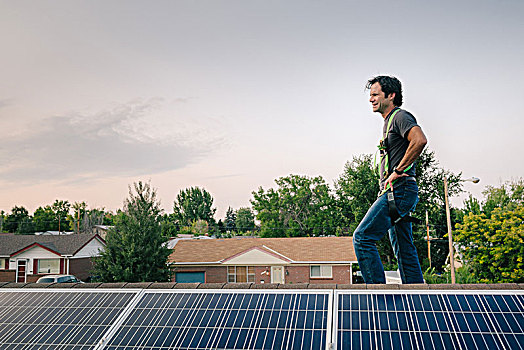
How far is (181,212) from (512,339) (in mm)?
117412

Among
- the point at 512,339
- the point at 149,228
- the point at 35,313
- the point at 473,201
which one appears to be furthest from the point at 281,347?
the point at 473,201

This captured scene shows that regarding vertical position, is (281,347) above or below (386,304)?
below

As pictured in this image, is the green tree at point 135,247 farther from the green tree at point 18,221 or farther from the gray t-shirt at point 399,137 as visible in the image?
the green tree at point 18,221

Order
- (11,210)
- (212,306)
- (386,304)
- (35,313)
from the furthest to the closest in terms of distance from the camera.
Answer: (11,210), (35,313), (212,306), (386,304)

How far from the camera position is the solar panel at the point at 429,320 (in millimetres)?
4578

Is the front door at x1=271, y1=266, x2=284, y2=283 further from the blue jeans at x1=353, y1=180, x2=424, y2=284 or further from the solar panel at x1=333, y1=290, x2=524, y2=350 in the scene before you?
the solar panel at x1=333, y1=290, x2=524, y2=350

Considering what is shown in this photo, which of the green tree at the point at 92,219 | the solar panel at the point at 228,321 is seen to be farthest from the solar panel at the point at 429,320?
the green tree at the point at 92,219

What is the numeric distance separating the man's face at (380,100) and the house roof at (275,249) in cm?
2922

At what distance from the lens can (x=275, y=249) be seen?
38531 millimetres

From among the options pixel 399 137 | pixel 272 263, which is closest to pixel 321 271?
pixel 272 263

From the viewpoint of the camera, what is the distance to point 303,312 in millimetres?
5363

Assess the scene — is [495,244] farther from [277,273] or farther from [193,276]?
[193,276]

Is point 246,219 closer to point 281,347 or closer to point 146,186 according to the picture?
point 146,186

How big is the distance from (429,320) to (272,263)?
1225 inches
